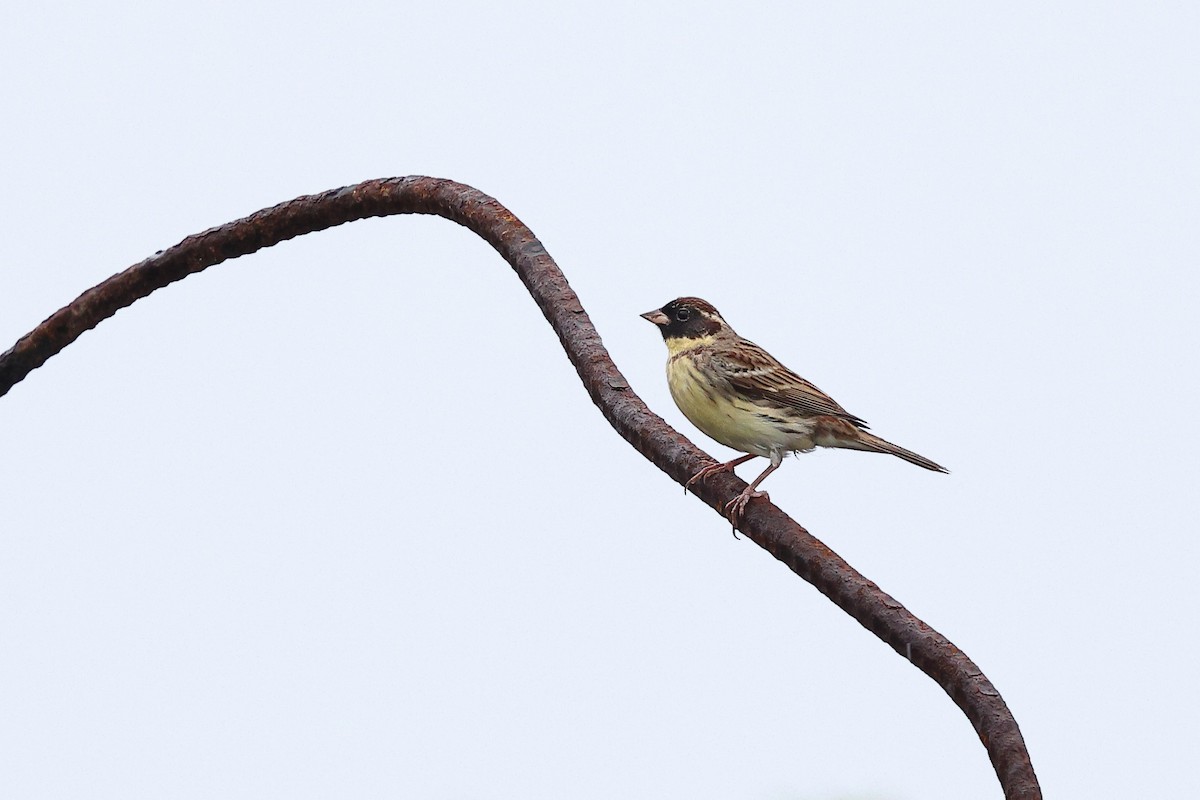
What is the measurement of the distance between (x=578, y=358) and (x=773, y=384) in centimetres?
131

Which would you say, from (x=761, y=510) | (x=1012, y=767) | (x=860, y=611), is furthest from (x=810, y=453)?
(x=1012, y=767)

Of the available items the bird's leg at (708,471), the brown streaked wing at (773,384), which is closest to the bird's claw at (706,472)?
the bird's leg at (708,471)

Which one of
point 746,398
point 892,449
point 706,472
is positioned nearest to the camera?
point 706,472

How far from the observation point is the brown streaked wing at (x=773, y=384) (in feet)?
16.2

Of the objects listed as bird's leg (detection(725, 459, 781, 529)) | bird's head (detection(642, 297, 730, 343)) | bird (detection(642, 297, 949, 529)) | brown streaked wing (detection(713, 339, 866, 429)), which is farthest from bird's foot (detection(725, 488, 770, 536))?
bird's head (detection(642, 297, 730, 343))

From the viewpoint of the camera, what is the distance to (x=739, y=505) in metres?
3.51

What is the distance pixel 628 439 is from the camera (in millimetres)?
3648

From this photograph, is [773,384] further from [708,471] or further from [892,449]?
[708,471]

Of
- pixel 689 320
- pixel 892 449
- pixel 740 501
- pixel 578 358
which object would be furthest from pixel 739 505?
pixel 689 320

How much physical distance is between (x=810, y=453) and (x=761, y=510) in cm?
160

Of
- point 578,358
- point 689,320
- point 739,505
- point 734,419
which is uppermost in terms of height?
point 689,320

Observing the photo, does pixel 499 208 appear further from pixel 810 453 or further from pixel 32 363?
pixel 32 363

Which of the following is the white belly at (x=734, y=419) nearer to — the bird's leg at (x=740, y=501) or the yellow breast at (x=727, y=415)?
the yellow breast at (x=727, y=415)

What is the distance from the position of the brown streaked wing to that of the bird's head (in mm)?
148
